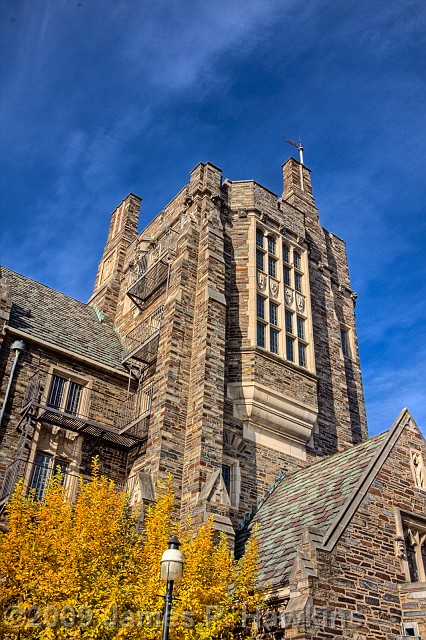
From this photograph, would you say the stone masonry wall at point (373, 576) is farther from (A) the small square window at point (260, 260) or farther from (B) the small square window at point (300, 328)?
(A) the small square window at point (260, 260)

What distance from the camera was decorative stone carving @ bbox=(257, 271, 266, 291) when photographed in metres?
23.2

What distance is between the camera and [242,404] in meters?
19.8

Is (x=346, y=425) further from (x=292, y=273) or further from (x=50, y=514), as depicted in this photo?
(x=50, y=514)

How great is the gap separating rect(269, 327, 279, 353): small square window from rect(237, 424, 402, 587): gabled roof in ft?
16.4

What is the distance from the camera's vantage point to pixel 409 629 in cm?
1244

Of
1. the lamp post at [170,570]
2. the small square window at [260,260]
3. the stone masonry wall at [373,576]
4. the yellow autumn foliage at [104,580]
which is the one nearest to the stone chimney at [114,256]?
the small square window at [260,260]

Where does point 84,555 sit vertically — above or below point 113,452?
below

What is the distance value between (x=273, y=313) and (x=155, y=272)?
16.0 ft

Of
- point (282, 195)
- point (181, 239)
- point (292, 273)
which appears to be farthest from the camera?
point (282, 195)

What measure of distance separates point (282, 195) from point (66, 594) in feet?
74.6

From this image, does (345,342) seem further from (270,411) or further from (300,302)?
(270,411)

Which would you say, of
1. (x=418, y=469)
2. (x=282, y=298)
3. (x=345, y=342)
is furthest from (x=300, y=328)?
(x=418, y=469)

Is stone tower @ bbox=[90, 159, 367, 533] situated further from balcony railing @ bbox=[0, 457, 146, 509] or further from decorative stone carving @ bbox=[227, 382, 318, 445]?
balcony railing @ bbox=[0, 457, 146, 509]

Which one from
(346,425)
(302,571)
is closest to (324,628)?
(302,571)
